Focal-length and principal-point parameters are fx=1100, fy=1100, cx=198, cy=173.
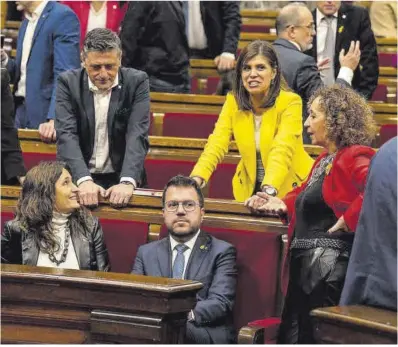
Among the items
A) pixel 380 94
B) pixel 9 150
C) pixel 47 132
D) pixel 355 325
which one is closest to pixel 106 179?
pixel 9 150

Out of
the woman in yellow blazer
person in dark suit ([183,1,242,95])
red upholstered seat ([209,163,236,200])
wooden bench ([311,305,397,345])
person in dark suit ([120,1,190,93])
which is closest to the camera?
wooden bench ([311,305,397,345])

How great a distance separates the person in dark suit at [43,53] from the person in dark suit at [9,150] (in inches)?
10.5

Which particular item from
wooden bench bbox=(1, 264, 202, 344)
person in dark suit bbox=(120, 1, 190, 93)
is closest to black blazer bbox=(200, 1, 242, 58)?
person in dark suit bbox=(120, 1, 190, 93)

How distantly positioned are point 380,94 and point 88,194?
4.45 ft

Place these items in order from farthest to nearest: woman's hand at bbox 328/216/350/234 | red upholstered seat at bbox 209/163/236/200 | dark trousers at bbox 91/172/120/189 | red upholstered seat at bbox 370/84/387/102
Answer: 1. red upholstered seat at bbox 370/84/387/102
2. red upholstered seat at bbox 209/163/236/200
3. dark trousers at bbox 91/172/120/189
4. woman's hand at bbox 328/216/350/234

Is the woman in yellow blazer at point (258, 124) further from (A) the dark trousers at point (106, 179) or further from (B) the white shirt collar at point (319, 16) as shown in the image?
(B) the white shirt collar at point (319, 16)

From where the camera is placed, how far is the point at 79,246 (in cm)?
174

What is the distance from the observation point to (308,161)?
1900mm

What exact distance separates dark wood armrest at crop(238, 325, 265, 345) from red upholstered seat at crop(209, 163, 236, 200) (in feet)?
1.99

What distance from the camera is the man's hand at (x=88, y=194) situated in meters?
1.80

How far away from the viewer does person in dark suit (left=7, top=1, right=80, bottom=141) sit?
93.0 inches

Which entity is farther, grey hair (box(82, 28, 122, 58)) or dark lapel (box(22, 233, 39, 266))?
grey hair (box(82, 28, 122, 58))

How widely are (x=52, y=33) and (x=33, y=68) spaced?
86 millimetres

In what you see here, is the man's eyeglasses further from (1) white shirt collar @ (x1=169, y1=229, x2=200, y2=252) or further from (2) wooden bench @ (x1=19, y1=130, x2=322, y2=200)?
(2) wooden bench @ (x1=19, y1=130, x2=322, y2=200)
